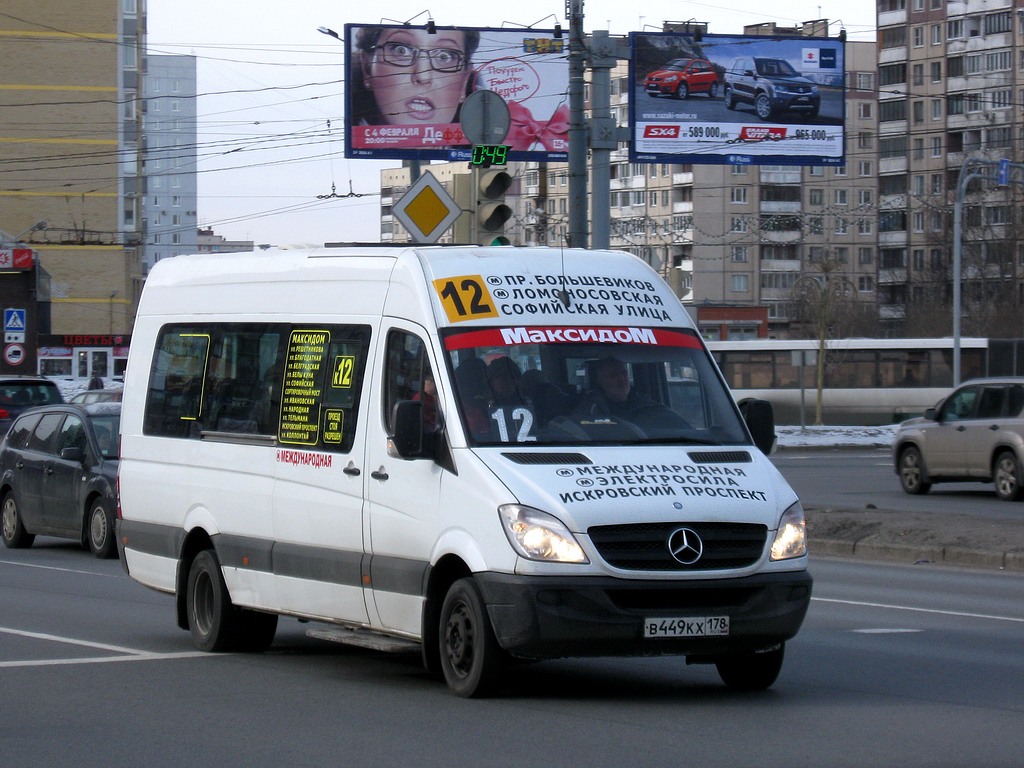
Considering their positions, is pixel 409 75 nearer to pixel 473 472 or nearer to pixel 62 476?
pixel 62 476

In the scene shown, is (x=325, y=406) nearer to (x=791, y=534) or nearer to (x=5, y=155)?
(x=791, y=534)

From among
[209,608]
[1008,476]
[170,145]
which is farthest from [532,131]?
[170,145]

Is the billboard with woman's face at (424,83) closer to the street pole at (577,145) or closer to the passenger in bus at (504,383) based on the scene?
the street pole at (577,145)

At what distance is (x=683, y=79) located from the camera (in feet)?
130

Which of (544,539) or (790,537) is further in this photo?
(790,537)

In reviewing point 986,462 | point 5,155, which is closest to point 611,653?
point 986,462

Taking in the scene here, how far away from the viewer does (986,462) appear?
24547 mm

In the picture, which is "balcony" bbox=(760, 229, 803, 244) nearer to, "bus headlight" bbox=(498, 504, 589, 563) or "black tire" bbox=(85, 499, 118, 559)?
"black tire" bbox=(85, 499, 118, 559)

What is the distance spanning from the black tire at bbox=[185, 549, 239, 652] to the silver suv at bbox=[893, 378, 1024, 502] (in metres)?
16.2

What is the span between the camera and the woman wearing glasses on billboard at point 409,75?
134 feet

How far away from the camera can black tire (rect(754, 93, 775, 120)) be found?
4025 cm

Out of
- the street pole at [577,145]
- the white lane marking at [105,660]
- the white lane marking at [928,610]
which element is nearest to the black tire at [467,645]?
the white lane marking at [105,660]

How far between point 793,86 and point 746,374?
1511 cm

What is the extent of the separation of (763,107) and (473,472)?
33.6m
